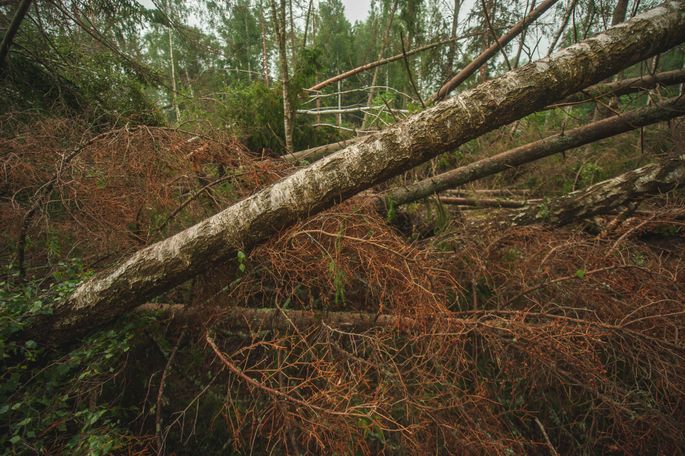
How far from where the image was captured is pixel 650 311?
2150 mm

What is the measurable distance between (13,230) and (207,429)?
2669 millimetres

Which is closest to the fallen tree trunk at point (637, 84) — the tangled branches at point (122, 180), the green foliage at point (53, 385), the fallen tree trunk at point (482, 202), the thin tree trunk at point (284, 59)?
the fallen tree trunk at point (482, 202)

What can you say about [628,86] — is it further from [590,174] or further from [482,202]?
[590,174]

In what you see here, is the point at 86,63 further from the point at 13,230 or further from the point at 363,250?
the point at 363,250

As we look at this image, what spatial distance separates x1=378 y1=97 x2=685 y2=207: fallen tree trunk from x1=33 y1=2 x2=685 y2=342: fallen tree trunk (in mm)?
1284

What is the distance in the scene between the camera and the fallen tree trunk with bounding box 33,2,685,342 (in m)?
1.80

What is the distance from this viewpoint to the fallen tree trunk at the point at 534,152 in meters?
3.04

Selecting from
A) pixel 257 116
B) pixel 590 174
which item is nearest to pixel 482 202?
pixel 590 174

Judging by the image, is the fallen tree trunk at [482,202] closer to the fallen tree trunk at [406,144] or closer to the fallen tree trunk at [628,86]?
the fallen tree trunk at [628,86]

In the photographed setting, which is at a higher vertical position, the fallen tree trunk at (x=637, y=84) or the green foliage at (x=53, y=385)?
the fallen tree trunk at (x=637, y=84)

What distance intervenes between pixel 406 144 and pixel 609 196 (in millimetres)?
3102

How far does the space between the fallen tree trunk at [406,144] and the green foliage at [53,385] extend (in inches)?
21.1

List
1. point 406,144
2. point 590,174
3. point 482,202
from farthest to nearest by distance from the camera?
point 590,174
point 482,202
point 406,144

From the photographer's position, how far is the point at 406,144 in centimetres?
181
